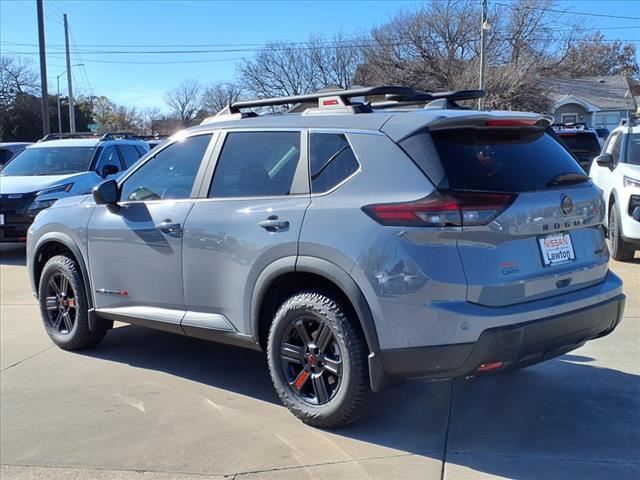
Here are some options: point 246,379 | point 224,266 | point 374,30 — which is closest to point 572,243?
point 224,266

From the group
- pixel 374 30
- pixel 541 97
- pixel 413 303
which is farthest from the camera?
pixel 374 30

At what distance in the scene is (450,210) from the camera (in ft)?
11.2

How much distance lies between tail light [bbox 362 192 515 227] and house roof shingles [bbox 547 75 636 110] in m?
45.3

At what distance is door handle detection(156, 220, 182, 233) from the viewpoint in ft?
15.2

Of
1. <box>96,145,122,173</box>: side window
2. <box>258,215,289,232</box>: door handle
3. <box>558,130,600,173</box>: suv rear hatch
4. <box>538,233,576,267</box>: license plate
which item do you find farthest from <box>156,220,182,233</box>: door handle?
<box>558,130,600,173</box>: suv rear hatch

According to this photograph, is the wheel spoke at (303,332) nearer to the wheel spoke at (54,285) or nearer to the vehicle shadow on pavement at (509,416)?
the vehicle shadow on pavement at (509,416)

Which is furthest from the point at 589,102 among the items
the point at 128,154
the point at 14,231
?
the point at 14,231

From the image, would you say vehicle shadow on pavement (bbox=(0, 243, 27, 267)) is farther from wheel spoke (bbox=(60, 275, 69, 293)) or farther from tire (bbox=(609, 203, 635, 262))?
tire (bbox=(609, 203, 635, 262))

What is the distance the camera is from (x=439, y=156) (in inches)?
140

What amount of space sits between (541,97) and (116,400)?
39.7 meters

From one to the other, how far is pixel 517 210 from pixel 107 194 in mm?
3149

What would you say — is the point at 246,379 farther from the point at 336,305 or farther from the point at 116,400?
the point at 336,305

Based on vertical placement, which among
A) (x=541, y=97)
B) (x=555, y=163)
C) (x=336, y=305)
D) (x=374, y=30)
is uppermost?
(x=374, y=30)

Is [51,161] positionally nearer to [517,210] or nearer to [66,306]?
[66,306]
